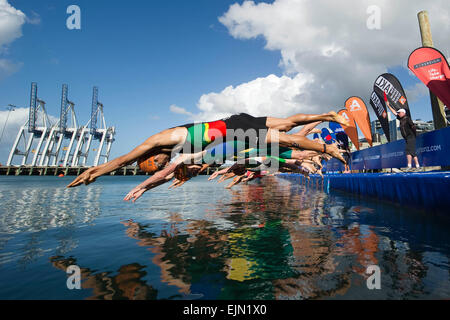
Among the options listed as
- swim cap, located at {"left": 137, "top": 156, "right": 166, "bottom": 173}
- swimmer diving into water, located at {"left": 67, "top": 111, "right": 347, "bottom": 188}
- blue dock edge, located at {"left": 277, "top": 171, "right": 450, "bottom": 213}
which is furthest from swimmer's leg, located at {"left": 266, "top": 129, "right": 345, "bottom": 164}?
blue dock edge, located at {"left": 277, "top": 171, "right": 450, "bottom": 213}

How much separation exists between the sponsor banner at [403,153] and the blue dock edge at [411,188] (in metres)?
1.50

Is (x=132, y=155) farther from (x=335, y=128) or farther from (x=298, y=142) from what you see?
(x=335, y=128)

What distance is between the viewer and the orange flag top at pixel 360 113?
19.6 meters

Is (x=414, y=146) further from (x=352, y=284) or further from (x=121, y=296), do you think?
(x=121, y=296)

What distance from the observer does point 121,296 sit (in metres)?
3.09

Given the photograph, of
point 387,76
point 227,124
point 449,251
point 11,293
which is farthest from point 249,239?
point 387,76

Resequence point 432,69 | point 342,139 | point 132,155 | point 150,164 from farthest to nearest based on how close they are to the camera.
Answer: point 342,139 < point 432,69 < point 150,164 < point 132,155

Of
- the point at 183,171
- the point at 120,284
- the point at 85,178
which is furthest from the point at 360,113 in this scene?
the point at 120,284

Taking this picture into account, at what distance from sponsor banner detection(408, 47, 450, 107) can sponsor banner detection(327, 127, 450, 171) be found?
2.38 m

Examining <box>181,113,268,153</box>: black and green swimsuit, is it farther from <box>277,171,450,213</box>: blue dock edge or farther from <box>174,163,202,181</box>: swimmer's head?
<box>277,171,450,213</box>: blue dock edge

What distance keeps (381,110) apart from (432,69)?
455cm

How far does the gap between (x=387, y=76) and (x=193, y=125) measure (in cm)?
1370

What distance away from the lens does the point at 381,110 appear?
16391 mm

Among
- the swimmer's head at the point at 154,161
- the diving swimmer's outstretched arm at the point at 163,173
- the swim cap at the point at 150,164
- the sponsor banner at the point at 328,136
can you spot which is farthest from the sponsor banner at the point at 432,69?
the swim cap at the point at 150,164
